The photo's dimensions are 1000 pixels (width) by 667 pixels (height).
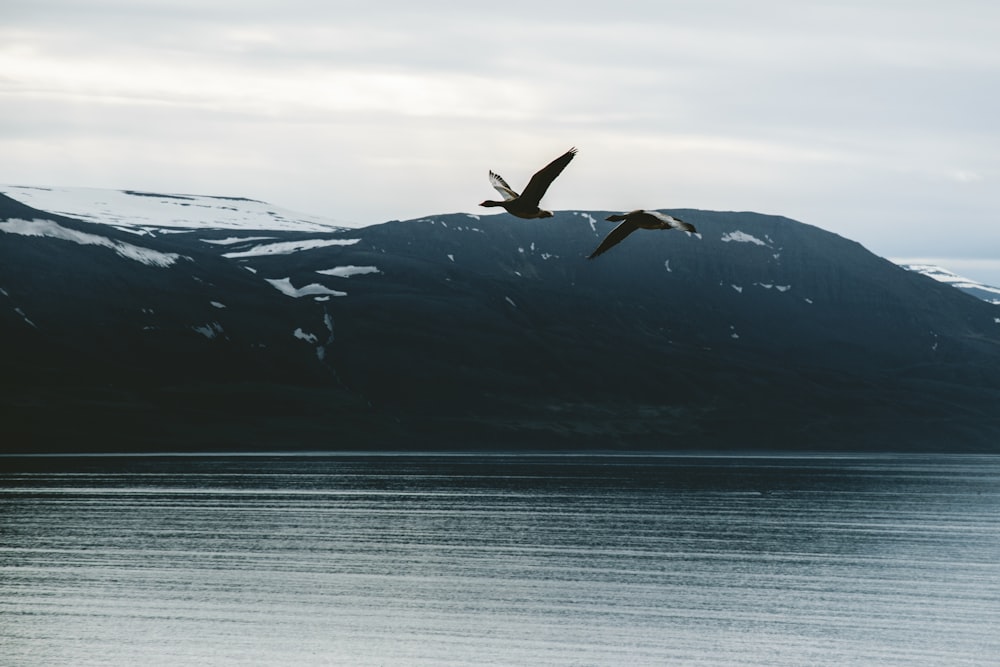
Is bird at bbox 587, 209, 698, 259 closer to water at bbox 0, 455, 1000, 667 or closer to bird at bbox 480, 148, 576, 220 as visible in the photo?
bird at bbox 480, 148, 576, 220

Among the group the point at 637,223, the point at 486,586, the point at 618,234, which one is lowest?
the point at 486,586

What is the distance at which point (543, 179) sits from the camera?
1497 inches

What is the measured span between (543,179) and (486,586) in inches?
3290

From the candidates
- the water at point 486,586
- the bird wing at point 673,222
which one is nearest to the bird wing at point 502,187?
the bird wing at point 673,222

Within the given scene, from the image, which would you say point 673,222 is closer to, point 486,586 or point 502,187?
point 502,187

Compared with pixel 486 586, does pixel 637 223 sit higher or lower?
higher

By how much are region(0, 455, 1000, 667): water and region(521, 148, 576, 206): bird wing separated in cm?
4930

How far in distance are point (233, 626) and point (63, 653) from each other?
13937mm

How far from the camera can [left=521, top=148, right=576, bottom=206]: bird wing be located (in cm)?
3691

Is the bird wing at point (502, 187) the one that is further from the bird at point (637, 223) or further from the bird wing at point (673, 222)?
the bird wing at point (673, 222)

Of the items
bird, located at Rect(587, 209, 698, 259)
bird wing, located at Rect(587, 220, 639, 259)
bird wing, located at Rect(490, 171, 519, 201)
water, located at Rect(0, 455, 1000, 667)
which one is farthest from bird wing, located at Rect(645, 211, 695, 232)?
water, located at Rect(0, 455, 1000, 667)

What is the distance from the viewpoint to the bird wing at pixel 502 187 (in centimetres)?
4158

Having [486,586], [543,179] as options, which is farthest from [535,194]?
[486,586]

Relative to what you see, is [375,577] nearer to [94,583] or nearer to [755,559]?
[94,583]
